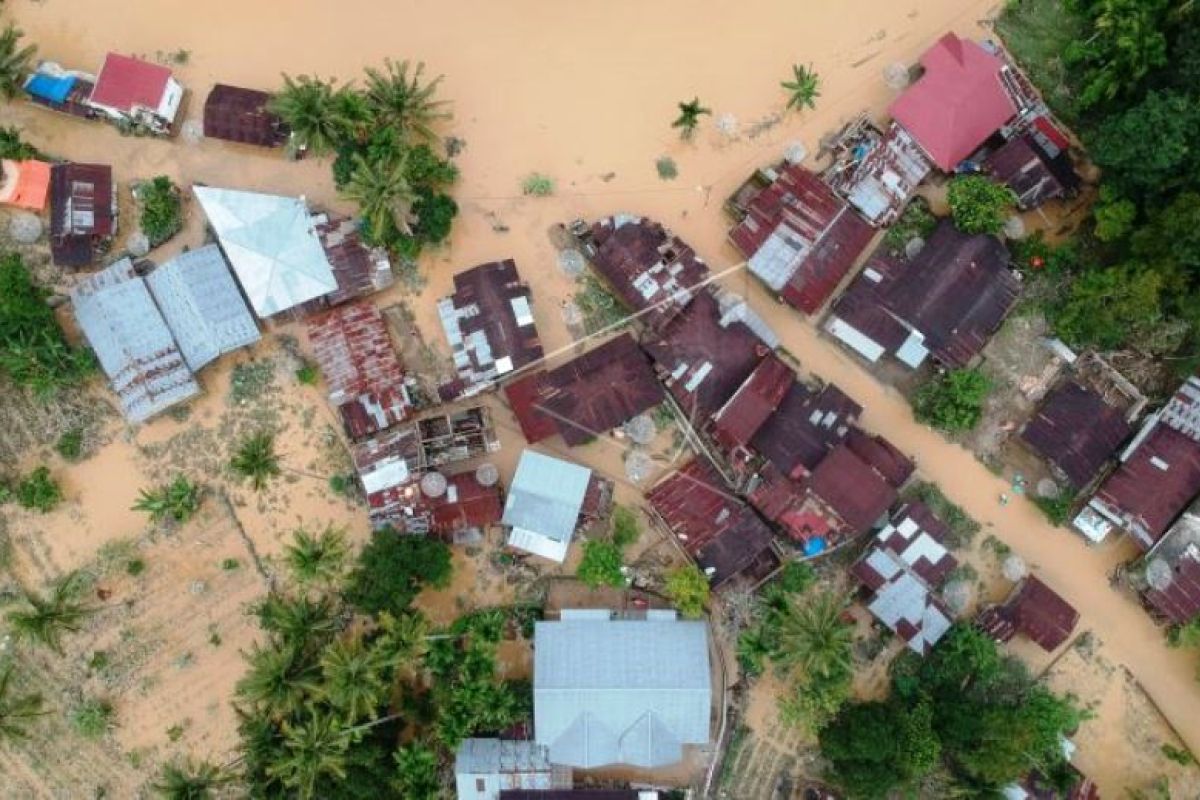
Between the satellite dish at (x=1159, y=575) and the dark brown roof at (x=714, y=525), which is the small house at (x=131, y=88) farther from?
the satellite dish at (x=1159, y=575)

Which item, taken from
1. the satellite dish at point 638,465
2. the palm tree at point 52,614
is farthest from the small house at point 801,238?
the palm tree at point 52,614

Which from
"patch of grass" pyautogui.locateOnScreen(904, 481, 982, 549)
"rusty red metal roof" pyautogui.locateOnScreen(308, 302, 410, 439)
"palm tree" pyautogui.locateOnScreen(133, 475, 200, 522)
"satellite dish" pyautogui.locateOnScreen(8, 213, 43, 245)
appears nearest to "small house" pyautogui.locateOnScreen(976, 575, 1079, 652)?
"patch of grass" pyautogui.locateOnScreen(904, 481, 982, 549)

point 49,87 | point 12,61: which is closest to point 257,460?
point 49,87

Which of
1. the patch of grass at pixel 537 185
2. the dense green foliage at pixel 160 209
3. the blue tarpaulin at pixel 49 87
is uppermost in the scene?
the blue tarpaulin at pixel 49 87

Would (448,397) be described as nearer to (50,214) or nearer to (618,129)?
(618,129)

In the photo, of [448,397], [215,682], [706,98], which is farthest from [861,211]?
[215,682]

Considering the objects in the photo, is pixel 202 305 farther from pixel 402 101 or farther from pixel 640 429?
pixel 640 429

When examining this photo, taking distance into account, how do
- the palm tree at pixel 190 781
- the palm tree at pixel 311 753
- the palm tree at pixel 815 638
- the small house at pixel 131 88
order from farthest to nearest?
1. the small house at pixel 131 88
2. the palm tree at pixel 190 781
3. the palm tree at pixel 815 638
4. the palm tree at pixel 311 753
